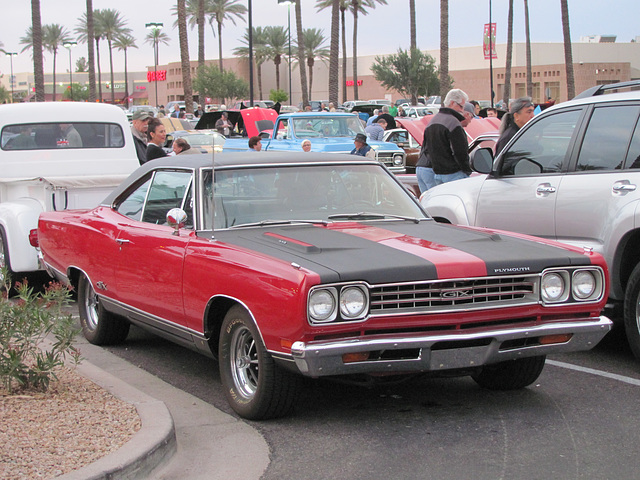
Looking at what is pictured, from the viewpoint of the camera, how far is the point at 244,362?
5.31 meters

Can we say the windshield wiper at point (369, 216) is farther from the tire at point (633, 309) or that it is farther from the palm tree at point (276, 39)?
the palm tree at point (276, 39)

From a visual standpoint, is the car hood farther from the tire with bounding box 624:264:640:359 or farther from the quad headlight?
the tire with bounding box 624:264:640:359

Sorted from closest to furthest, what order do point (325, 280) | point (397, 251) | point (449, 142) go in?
1. point (325, 280)
2. point (397, 251)
3. point (449, 142)

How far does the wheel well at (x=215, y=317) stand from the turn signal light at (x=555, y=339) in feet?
6.18

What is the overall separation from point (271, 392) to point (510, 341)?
141 centimetres

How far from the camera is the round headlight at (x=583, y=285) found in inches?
207

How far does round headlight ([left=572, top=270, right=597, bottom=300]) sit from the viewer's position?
17.2ft

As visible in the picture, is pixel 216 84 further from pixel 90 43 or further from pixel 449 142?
pixel 449 142

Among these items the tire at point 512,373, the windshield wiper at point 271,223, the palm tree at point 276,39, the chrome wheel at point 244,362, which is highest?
the palm tree at point 276,39

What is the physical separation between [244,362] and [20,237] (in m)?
4.82

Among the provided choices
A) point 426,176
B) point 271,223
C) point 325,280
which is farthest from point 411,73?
point 325,280

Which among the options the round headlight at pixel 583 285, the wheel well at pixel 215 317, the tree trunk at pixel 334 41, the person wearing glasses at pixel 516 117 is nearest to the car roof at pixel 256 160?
the wheel well at pixel 215 317

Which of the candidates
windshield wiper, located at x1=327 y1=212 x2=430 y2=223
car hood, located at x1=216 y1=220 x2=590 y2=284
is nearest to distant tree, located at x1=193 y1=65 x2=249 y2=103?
windshield wiper, located at x1=327 y1=212 x2=430 y2=223

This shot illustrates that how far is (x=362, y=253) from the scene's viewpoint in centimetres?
502
